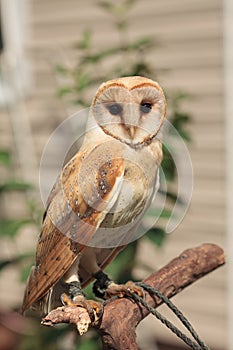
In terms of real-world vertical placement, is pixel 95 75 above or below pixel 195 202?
above

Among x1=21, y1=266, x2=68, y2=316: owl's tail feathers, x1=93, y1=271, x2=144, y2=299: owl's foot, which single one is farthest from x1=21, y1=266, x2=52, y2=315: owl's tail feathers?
x1=93, y1=271, x2=144, y2=299: owl's foot

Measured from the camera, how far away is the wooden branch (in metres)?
1.30

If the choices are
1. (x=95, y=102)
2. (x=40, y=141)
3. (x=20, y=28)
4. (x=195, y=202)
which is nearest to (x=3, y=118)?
(x=40, y=141)

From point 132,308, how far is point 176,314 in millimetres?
→ 101

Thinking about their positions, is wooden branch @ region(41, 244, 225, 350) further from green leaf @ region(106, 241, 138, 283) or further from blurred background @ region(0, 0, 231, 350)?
blurred background @ region(0, 0, 231, 350)

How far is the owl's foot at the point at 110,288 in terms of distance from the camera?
58.6 inches

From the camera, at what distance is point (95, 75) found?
3.59 meters

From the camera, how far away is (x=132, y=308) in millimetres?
1438

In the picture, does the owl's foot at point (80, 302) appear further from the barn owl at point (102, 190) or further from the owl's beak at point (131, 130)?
the owl's beak at point (131, 130)

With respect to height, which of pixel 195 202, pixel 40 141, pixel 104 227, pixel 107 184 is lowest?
pixel 195 202

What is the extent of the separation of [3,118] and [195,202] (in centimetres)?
155

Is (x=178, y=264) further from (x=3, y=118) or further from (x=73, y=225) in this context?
(x=3, y=118)

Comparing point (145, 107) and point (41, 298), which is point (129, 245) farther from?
point (145, 107)

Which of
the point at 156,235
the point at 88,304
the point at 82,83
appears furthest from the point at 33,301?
the point at 82,83
